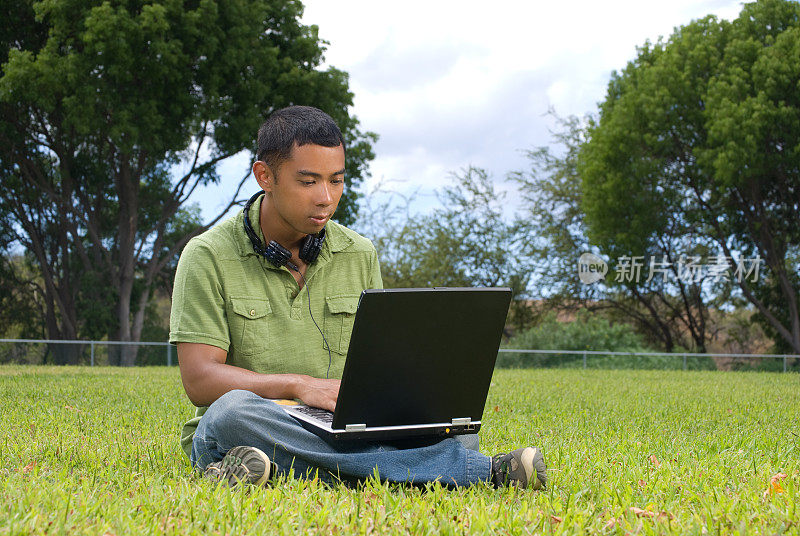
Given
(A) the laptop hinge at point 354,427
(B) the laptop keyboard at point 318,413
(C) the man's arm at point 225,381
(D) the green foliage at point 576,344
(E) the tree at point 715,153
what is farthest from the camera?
(E) the tree at point 715,153

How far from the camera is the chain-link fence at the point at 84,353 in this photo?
734 inches

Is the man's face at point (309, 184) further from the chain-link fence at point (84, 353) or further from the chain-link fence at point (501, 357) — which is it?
the chain-link fence at point (84, 353)

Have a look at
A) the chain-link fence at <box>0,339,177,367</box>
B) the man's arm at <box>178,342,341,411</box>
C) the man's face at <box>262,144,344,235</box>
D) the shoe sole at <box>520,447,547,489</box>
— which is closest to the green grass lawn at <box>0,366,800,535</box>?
the shoe sole at <box>520,447,547,489</box>

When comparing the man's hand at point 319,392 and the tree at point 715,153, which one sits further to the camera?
the tree at point 715,153

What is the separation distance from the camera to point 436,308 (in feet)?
9.08

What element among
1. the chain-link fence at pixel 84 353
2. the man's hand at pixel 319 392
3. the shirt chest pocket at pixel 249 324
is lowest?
the chain-link fence at pixel 84 353

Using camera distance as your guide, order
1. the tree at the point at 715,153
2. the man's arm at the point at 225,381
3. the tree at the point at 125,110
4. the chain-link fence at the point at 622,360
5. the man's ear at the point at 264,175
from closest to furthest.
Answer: the man's arm at the point at 225,381 → the man's ear at the point at 264,175 → the tree at the point at 125,110 → the chain-link fence at the point at 622,360 → the tree at the point at 715,153

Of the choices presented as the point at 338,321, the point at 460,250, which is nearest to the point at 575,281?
the point at 460,250

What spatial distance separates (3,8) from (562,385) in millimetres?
16719

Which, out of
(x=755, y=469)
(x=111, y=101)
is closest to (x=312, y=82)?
(x=111, y=101)

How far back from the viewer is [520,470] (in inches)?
123

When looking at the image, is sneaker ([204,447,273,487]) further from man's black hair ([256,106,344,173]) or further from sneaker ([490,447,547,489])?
man's black hair ([256,106,344,173])

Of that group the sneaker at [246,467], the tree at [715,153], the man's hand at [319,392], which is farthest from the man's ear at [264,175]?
the tree at [715,153]

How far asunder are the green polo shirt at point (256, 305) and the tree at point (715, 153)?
1888cm
